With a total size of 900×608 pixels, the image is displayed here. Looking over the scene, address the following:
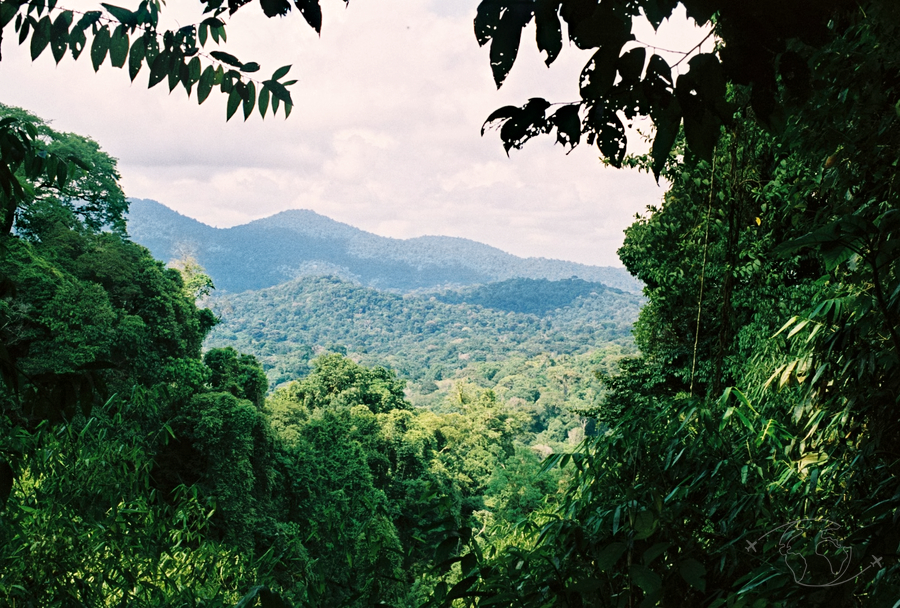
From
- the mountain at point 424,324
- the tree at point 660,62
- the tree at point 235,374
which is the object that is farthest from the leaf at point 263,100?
the mountain at point 424,324

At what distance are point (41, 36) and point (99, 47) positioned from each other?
7 cm

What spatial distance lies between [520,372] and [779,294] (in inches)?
1638

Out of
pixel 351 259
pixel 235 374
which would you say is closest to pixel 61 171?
pixel 235 374

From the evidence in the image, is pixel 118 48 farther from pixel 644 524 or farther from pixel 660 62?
pixel 644 524

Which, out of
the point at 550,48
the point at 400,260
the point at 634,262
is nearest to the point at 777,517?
the point at 550,48

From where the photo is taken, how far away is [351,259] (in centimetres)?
10700

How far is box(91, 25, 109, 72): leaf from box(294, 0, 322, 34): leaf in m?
0.41

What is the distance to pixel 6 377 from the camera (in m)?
0.65

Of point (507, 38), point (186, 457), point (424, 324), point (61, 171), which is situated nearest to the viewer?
point (507, 38)

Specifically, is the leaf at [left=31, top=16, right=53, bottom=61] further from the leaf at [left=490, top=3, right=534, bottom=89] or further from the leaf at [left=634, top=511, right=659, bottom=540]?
the leaf at [left=634, top=511, right=659, bottom=540]

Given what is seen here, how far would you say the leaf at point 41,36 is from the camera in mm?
847

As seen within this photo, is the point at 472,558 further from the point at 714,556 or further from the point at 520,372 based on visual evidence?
the point at 520,372

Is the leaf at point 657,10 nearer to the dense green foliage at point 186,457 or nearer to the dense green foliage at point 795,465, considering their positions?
the dense green foliage at point 795,465

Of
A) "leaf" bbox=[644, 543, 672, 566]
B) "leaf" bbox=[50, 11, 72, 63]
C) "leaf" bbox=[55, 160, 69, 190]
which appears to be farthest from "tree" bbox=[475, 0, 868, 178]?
"leaf" bbox=[55, 160, 69, 190]
